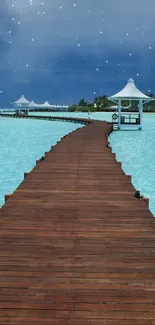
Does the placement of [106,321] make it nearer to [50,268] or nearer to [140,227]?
[50,268]

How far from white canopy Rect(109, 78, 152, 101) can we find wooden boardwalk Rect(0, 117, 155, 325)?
1152 inches

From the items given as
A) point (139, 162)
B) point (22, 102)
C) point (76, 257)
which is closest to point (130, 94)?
point (139, 162)

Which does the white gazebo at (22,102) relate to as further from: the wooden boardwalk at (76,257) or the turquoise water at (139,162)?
the wooden boardwalk at (76,257)

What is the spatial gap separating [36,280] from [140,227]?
8.33ft

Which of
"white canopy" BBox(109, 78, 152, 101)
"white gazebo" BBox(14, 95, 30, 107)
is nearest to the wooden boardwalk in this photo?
"white canopy" BBox(109, 78, 152, 101)

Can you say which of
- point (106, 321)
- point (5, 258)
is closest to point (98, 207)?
point (5, 258)

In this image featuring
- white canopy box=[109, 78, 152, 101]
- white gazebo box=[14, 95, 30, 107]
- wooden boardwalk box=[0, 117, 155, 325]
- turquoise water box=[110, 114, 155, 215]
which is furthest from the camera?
white gazebo box=[14, 95, 30, 107]

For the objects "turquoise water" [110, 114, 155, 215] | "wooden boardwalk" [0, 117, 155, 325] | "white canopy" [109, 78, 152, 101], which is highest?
"white canopy" [109, 78, 152, 101]

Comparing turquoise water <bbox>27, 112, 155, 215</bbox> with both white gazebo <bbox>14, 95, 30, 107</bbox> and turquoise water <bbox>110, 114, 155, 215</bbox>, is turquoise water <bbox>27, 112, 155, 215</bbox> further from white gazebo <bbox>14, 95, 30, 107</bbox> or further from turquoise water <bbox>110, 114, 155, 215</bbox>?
white gazebo <bbox>14, 95, 30, 107</bbox>

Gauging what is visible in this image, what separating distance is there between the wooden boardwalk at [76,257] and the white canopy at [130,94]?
29253 mm

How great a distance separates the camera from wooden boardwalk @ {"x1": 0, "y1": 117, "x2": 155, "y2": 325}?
3836 mm

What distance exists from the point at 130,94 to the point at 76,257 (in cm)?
3482

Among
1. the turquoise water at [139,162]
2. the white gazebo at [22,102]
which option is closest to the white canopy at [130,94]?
the turquoise water at [139,162]

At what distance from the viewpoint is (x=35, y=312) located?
12.5 feet
